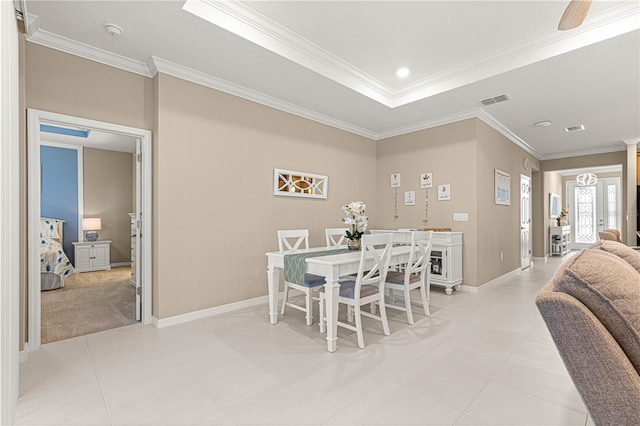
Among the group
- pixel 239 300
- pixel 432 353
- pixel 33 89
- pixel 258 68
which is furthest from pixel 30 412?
pixel 258 68

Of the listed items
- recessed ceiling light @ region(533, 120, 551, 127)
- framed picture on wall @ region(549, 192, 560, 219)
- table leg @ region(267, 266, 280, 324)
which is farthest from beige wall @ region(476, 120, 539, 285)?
framed picture on wall @ region(549, 192, 560, 219)

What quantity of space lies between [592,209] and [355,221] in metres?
10.8

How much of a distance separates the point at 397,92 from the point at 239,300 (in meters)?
3.40

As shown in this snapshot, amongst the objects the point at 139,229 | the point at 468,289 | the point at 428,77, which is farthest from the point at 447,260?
the point at 139,229

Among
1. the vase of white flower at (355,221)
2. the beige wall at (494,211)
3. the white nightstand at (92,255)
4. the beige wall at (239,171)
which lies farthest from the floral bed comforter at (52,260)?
the beige wall at (494,211)

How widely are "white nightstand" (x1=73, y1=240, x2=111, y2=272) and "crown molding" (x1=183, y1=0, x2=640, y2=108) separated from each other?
5862 millimetres

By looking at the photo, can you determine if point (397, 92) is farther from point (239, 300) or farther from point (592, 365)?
point (592, 365)

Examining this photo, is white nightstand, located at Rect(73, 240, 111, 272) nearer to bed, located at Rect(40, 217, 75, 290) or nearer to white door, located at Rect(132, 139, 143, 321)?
bed, located at Rect(40, 217, 75, 290)

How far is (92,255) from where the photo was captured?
6.50m

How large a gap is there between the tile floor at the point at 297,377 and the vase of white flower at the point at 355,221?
863mm

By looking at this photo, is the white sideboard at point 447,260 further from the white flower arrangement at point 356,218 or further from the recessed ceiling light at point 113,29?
the recessed ceiling light at point 113,29

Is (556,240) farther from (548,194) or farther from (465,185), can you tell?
(465,185)

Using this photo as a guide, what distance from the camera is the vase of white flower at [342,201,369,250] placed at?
135 inches

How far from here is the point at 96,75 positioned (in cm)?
301
